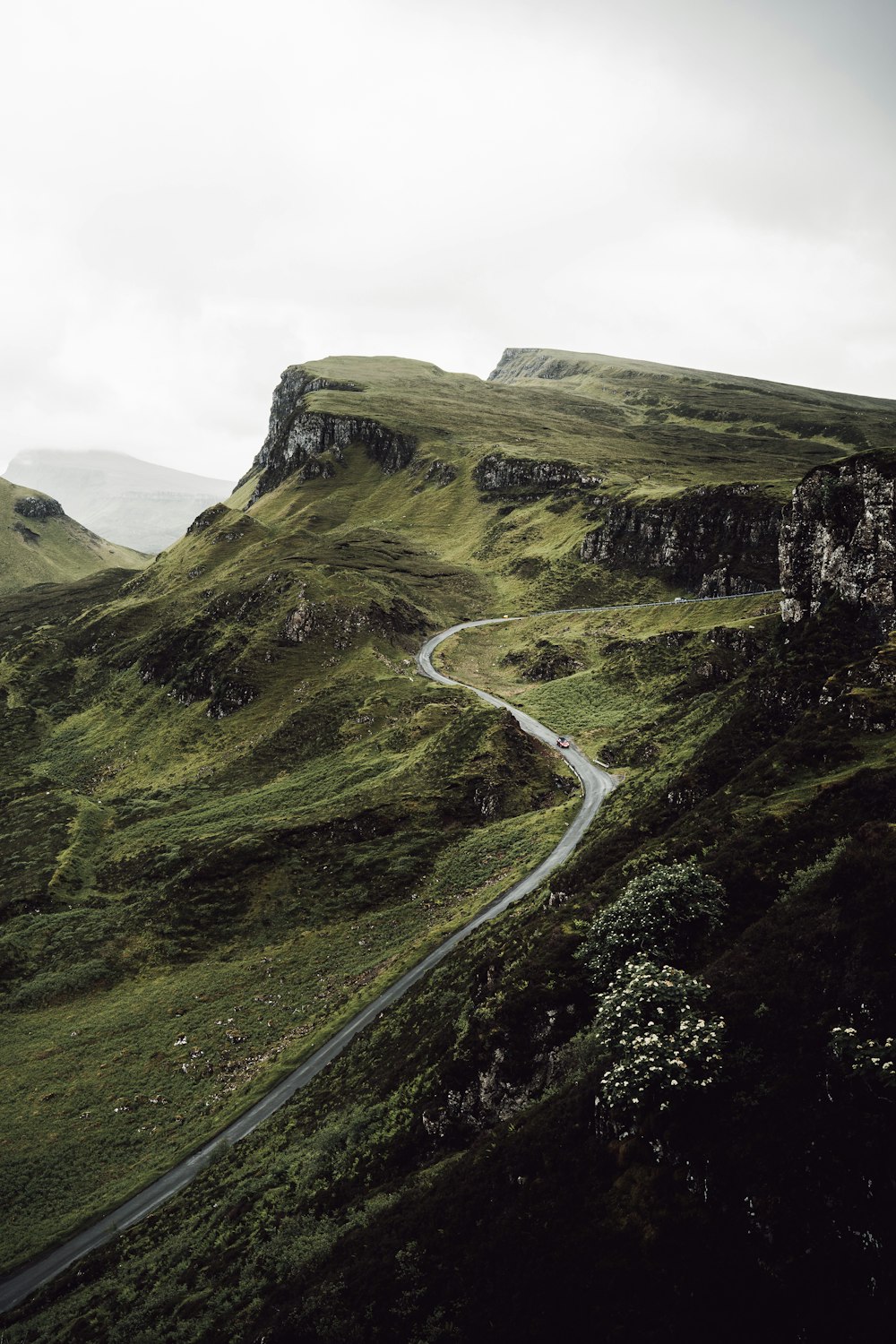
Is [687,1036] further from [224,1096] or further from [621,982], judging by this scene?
[224,1096]

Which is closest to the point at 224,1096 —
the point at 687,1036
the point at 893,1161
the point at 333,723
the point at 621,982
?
the point at 621,982

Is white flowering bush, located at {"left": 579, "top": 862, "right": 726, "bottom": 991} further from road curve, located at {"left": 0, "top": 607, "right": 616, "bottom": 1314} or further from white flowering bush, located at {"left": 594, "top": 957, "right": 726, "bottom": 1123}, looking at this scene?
road curve, located at {"left": 0, "top": 607, "right": 616, "bottom": 1314}

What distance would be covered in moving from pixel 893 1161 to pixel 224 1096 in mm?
44487

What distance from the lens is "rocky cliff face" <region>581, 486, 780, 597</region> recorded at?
120 metres

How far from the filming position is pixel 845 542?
38938 millimetres

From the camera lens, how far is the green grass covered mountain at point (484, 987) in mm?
15367

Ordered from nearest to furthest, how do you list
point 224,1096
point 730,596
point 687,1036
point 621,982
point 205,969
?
1. point 687,1036
2. point 621,982
3. point 224,1096
4. point 205,969
5. point 730,596

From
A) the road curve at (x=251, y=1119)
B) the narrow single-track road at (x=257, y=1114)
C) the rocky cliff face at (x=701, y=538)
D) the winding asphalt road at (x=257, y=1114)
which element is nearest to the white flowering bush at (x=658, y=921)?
the narrow single-track road at (x=257, y=1114)

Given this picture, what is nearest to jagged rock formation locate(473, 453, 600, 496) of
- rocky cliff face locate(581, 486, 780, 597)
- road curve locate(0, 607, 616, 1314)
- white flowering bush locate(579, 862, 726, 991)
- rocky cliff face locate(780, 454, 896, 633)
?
rocky cliff face locate(581, 486, 780, 597)

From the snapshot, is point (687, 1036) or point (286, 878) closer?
point (687, 1036)

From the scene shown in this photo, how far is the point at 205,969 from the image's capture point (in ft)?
200

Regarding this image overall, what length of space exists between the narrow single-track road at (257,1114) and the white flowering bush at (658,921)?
2292 centimetres

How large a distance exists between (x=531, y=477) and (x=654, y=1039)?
7310 inches

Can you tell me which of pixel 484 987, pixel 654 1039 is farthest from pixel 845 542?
pixel 484 987
